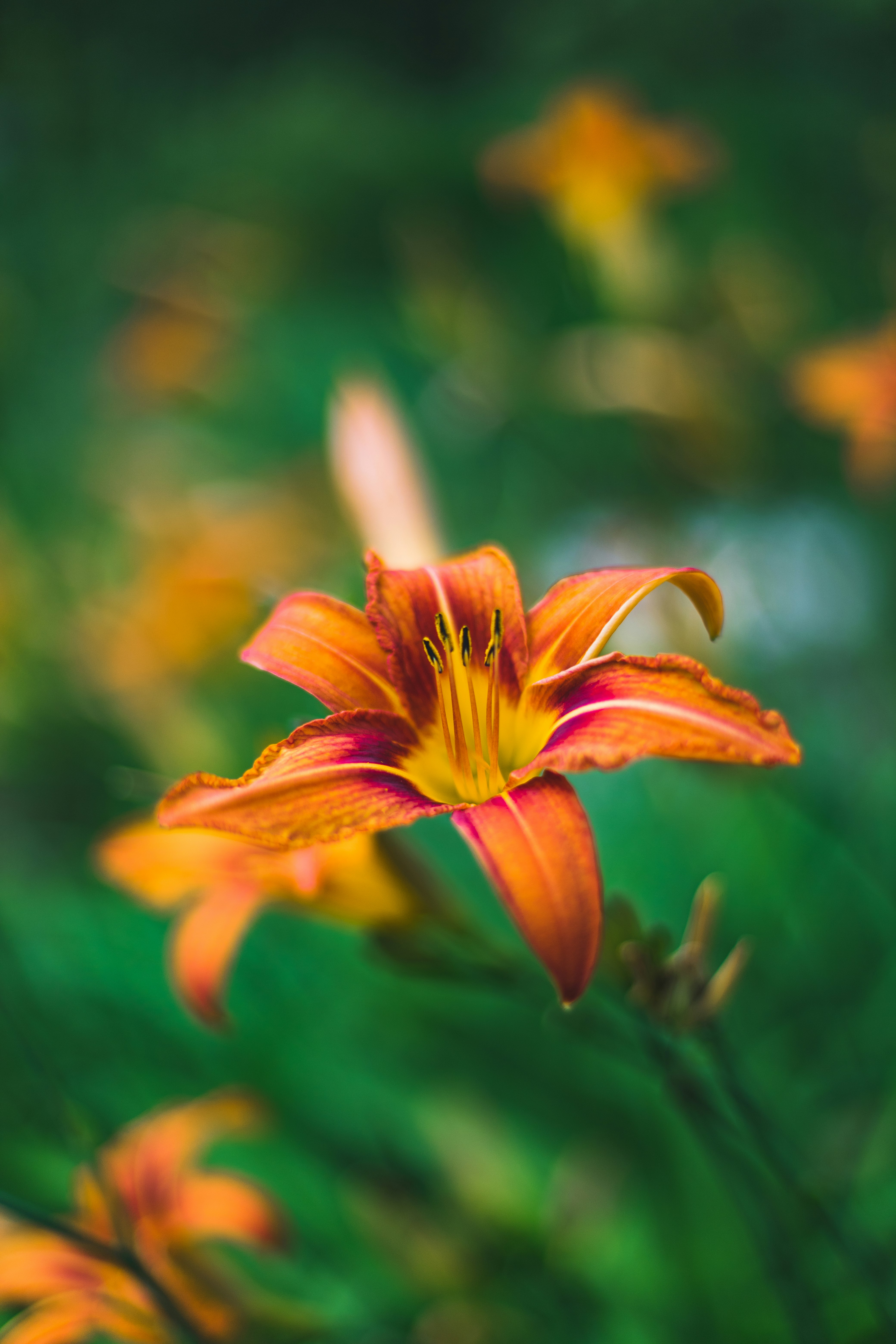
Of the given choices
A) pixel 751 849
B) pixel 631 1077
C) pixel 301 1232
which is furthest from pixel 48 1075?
pixel 751 849

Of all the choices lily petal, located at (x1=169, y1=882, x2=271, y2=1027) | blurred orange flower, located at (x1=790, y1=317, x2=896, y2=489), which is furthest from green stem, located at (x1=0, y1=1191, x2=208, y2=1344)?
blurred orange flower, located at (x1=790, y1=317, x2=896, y2=489)

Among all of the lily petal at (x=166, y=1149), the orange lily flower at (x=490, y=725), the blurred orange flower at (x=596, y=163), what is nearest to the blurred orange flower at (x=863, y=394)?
the blurred orange flower at (x=596, y=163)

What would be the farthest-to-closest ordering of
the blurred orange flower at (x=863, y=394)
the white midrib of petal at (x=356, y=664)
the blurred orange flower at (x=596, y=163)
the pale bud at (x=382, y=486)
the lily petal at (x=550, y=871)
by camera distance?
the blurred orange flower at (x=596, y=163) < the blurred orange flower at (x=863, y=394) < the pale bud at (x=382, y=486) < the white midrib of petal at (x=356, y=664) < the lily petal at (x=550, y=871)

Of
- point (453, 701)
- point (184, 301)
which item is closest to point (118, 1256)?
point (453, 701)

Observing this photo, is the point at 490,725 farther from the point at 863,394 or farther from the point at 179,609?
the point at 179,609

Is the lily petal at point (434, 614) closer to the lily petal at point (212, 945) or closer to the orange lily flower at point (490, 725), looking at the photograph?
the orange lily flower at point (490, 725)

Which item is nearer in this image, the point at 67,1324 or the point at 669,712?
the point at 669,712

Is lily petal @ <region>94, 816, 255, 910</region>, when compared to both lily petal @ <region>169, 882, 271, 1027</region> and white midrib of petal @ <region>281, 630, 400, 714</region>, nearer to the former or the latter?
lily petal @ <region>169, 882, 271, 1027</region>

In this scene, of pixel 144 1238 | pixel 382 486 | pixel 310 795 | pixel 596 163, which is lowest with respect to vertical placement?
pixel 144 1238
